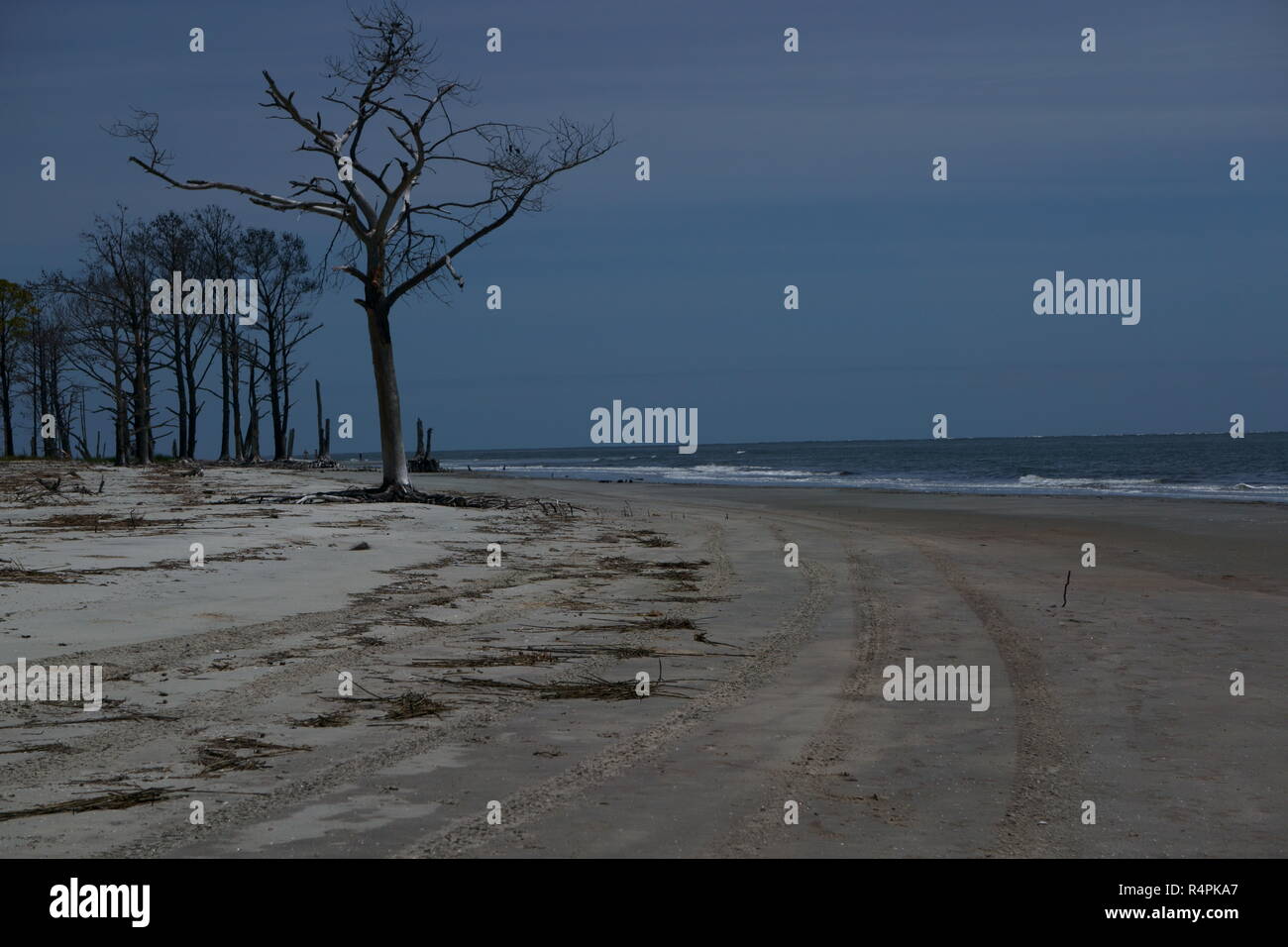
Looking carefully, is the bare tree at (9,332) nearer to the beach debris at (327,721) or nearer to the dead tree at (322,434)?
the dead tree at (322,434)

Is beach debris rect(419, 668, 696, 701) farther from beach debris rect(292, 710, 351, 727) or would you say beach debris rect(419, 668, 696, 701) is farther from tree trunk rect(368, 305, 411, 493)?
tree trunk rect(368, 305, 411, 493)

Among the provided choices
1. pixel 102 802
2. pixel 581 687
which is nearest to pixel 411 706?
pixel 581 687

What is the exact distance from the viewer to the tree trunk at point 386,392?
74.1 ft

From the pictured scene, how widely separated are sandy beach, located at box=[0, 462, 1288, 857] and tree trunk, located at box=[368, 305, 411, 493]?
8202 mm

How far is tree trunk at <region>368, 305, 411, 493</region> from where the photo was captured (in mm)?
22578

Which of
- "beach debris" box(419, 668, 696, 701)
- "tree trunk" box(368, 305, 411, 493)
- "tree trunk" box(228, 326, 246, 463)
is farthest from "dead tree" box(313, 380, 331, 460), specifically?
"beach debris" box(419, 668, 696, 701)

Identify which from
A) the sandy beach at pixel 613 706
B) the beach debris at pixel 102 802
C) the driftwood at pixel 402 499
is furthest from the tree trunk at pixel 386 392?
the beach debris at pixel 102 802

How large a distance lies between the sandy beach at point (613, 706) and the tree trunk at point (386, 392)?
8202 mm

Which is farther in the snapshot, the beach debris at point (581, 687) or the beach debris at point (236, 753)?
the beach debris at point (581, 687)

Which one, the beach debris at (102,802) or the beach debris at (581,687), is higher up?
the beach debris at (102,802)

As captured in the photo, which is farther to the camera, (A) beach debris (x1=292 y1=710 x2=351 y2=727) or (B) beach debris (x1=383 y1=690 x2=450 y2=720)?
(B) beach debris (x1=383 y1=690 x2=450 y2=720)

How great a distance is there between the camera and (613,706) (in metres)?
6.38
